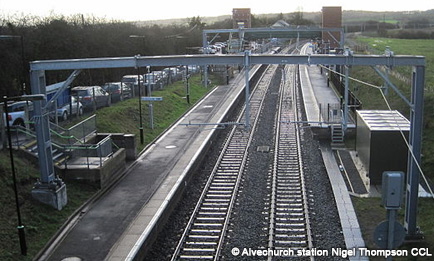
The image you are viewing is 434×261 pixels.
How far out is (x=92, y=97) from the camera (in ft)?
87.6

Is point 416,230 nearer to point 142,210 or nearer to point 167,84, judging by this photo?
point 142,210

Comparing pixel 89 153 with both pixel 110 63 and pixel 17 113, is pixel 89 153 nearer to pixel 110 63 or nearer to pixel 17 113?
pixel 17 113

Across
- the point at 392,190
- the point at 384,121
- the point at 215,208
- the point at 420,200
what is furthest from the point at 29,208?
the point at 384,121

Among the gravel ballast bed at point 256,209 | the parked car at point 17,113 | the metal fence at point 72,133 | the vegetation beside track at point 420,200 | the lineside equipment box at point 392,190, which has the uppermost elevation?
the lineside equipment box at point 392,190

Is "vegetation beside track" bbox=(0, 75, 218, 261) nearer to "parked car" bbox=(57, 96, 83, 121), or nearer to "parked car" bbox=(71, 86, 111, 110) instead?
"parked car" bbox=(57, 96, 83, 121)

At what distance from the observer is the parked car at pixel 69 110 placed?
23.3 m

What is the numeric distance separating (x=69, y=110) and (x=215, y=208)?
11.4 metres

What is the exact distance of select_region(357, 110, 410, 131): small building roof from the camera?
1819cm

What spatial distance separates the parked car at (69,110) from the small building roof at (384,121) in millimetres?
12843

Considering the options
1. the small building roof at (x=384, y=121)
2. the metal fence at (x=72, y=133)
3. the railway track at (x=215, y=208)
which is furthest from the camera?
the small building roof at (x=384, y=121)

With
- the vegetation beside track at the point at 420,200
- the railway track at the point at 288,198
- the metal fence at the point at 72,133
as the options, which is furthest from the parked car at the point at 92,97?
the vegetation beside track at the point at 420,200

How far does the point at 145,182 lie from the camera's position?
58.4 feet

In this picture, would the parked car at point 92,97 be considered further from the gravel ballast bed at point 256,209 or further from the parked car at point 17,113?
the gravel ballast bed at point 256,209

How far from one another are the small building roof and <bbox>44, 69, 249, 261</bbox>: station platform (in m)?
6.82
